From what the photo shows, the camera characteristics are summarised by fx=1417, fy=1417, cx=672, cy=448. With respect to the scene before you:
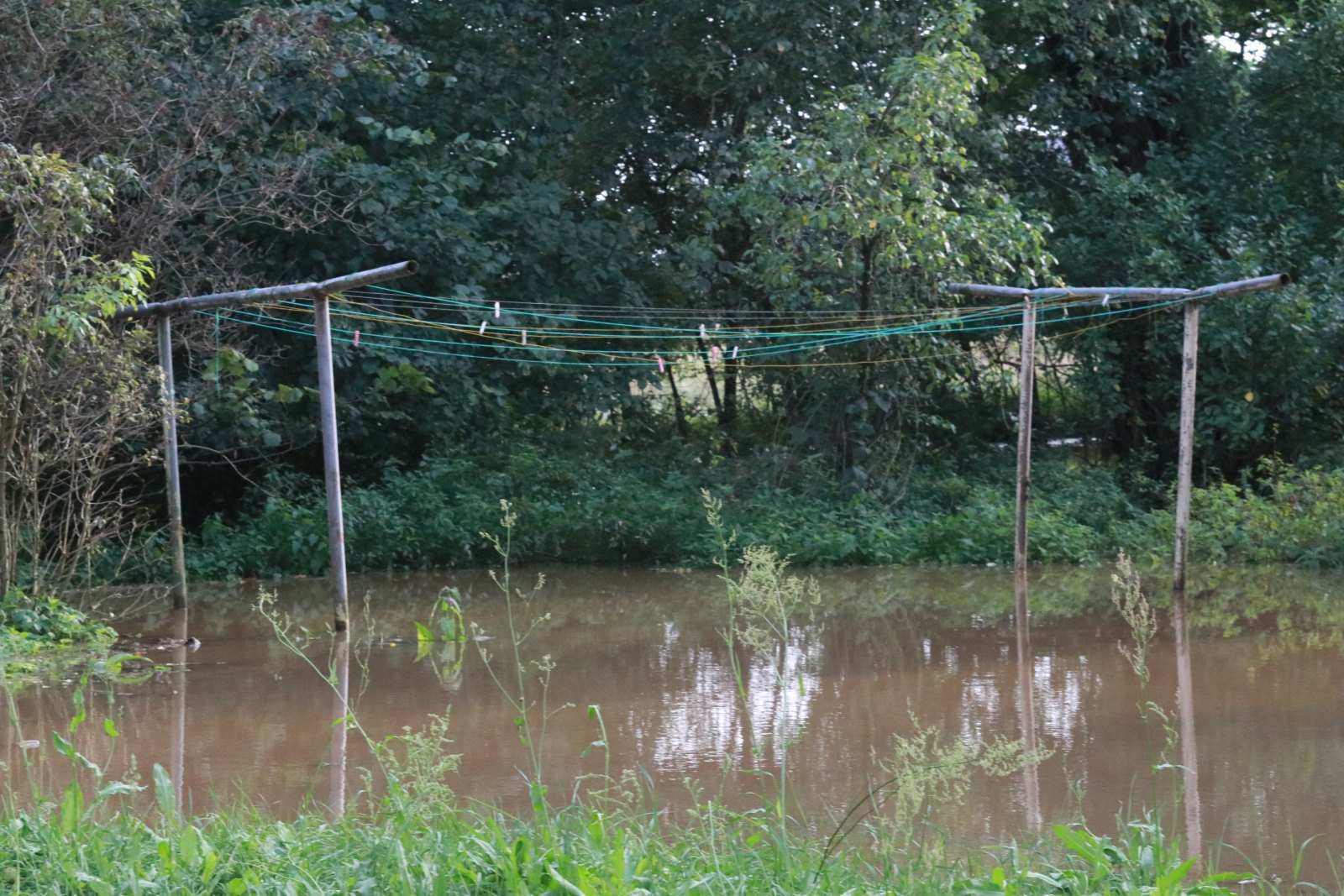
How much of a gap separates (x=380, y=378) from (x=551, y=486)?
88.3 inches

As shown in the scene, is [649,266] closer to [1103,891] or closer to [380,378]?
[380,378]

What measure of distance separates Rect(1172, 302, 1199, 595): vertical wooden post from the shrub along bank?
77.3 inches

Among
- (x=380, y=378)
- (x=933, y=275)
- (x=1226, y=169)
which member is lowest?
(x=380, y=378)

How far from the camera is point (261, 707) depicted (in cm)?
773

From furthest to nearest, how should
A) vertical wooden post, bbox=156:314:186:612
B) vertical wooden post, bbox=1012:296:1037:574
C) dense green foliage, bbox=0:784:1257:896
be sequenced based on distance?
vertical wooden post, bbox=1012:296:1037:574 < vertical wooden post, bbox=156:314:186:612 < dense green foliage, bbox=0:784:1257:896

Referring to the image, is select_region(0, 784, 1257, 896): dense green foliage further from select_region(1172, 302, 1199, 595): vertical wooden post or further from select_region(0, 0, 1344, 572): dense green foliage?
select_region(0, 0, 1344, 572): dense green foliage

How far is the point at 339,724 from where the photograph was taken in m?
7.35

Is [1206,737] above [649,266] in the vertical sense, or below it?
below

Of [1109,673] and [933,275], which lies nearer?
[1109,673]

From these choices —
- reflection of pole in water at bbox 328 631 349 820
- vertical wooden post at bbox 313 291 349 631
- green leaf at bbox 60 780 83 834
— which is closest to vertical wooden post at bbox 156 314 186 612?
vertical wooden post at bbox 313 291 349 631

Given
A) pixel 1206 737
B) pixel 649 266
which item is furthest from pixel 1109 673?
pixel 649 266

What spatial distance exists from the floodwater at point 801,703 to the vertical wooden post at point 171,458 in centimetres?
30

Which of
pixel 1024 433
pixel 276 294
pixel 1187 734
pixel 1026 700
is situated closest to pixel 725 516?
pixel 1024 433

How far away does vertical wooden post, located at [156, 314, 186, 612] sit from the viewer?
10602mm
